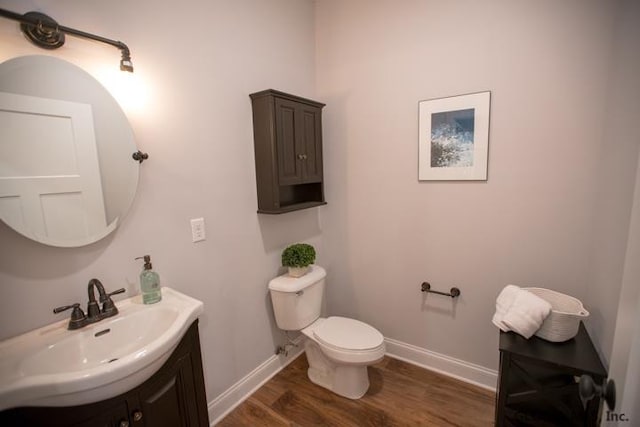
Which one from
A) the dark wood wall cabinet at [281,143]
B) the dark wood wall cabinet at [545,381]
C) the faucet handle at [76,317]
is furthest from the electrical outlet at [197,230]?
the dark wood wall cabinet at [545,381]

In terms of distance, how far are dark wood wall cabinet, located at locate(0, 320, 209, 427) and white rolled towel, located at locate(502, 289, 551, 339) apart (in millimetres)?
1462

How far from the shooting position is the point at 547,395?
4.03 feet

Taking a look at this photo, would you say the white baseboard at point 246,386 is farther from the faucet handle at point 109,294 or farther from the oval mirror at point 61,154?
the oval mirror at point 61,154

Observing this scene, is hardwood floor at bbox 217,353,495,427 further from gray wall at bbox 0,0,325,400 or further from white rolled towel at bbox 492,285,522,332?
white rolled towel at bbox 492,285,522,332

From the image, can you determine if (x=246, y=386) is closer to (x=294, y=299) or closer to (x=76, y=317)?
(x=294, y=299)

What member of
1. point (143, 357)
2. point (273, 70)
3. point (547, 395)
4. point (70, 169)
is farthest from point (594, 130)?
point (70, 169)

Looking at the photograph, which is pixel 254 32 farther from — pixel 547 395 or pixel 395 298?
pixel 547 395

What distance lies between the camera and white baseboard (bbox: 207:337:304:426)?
1680mm

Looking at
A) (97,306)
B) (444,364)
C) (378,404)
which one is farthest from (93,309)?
(444,364)

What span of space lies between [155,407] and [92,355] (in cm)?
30

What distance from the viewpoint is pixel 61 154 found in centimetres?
109

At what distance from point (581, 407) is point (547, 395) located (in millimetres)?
132

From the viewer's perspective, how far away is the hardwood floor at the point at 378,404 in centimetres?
167

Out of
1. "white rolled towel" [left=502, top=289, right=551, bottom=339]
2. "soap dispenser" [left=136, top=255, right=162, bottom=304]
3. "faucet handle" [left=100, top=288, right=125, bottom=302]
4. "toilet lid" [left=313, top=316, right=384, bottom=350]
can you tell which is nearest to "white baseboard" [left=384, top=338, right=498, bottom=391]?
"toilet lid" [left=313, top=316, right=384, bottom=350]
